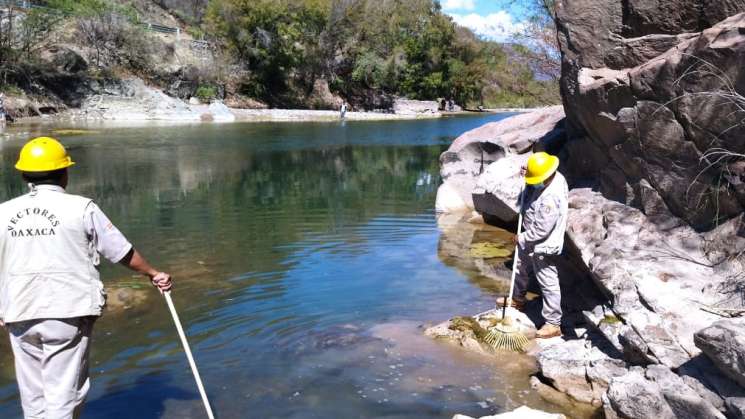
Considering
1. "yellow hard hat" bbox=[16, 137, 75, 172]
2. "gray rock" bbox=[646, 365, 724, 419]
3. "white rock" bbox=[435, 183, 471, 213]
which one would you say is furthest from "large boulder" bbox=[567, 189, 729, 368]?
"white rock" bbox=[435, 183, 471, 213]

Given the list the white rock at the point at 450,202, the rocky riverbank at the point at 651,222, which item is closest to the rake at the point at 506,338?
the rocky riverbank at the point at 651,222

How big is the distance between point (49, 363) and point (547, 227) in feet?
15.4

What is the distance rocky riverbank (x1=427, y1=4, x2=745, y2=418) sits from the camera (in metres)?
4.97

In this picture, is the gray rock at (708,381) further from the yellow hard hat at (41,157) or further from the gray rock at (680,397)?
the yellow hard hat at (41,157)

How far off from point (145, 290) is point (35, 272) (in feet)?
15.3

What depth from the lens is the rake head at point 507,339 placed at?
6.49 m

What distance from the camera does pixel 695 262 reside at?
5.77 m

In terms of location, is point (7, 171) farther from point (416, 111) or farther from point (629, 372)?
point (416, 111)

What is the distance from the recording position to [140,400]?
18.1 ft

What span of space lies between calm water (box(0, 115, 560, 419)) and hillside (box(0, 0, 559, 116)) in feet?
38.4

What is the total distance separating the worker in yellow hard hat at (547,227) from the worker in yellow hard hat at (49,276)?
4.18 m

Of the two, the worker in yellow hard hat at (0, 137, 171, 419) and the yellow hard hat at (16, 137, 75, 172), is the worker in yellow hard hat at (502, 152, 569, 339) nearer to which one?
the worker in yellow hard hat at (0, 137, 171, 419)

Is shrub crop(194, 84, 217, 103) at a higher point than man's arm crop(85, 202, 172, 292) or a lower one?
higher

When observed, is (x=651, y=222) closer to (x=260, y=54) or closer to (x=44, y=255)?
(x=44, y=255)
